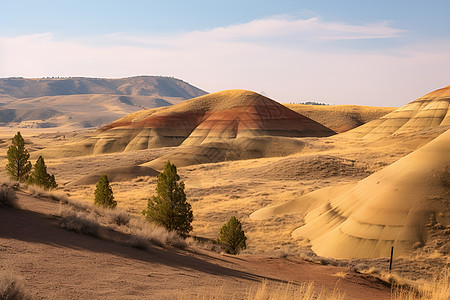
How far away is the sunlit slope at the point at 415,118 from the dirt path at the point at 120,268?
104m

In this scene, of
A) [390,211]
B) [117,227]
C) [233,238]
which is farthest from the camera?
[390,211]

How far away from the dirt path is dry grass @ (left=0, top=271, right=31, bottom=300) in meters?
0.84

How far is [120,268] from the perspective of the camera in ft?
32.6

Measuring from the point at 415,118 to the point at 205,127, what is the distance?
6084 centimetres

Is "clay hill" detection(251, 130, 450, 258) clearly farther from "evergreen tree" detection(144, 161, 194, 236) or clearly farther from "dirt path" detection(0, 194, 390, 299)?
"dirt path" detection(0, 194, 390, 299)

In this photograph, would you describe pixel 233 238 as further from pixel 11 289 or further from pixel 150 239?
pixel 11 289

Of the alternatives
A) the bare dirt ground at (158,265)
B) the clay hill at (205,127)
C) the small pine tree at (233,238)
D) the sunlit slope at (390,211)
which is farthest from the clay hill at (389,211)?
the clay hill at (205,127)

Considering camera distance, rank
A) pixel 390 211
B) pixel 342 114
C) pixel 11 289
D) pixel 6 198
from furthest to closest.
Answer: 1. pixel 342 114
2. pixel 390 211
3. pixel 6 198
4. pixel 11 289

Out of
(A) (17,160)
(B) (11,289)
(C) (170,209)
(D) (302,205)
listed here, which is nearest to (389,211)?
(D) (302,205)

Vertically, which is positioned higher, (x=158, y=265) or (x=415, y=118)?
(x=415, y=118)

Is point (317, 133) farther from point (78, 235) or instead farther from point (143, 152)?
point (78, 235)

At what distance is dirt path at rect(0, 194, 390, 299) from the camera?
825 centimetres

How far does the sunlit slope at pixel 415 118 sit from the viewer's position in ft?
364

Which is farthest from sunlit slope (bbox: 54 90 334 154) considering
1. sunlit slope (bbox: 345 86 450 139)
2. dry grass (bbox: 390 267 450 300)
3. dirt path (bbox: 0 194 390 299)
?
dry grass (bbox: 390 267 450 300)
